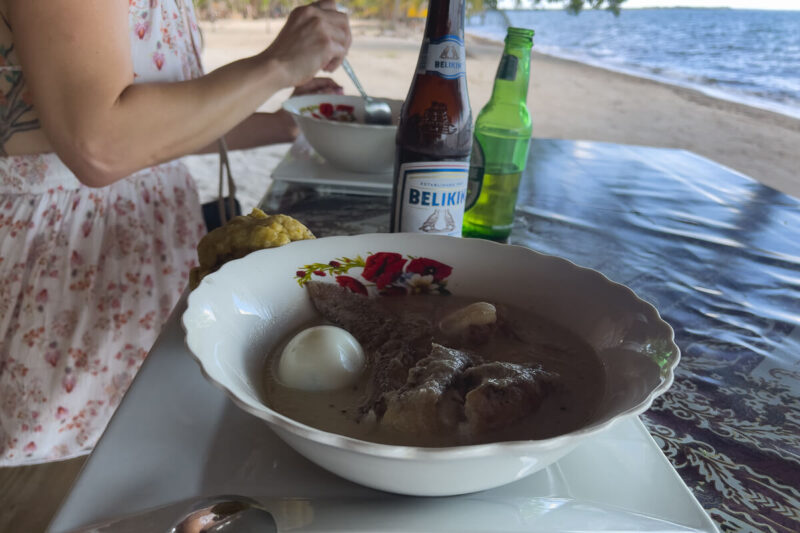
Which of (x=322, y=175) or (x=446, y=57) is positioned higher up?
(x=446, y=57)

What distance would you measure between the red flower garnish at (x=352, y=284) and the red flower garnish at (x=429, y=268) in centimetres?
6

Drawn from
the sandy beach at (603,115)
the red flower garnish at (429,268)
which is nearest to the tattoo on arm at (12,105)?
the red flower garnish at (429,268)

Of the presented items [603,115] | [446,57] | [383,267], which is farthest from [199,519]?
[603,115]

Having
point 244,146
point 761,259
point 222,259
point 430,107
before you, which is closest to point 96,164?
point 222,259

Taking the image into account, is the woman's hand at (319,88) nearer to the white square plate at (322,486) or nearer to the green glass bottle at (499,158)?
the green glass bottle at (499,158)

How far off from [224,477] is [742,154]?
21.5 feet

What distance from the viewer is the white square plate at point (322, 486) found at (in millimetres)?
362

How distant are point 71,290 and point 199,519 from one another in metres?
0.86

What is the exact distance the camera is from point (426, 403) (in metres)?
0.40

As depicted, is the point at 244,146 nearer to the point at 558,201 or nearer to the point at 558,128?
the point at 558,201

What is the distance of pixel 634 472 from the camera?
42 cm

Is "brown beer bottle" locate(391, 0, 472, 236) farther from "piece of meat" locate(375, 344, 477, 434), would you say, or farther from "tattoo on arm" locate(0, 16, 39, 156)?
"tattoo on arm" locate(0, 16, 39, 156)

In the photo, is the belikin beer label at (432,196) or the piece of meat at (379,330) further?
the belikin beer label at (432,196)

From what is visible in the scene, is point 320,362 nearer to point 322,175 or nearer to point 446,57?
point 446,57
